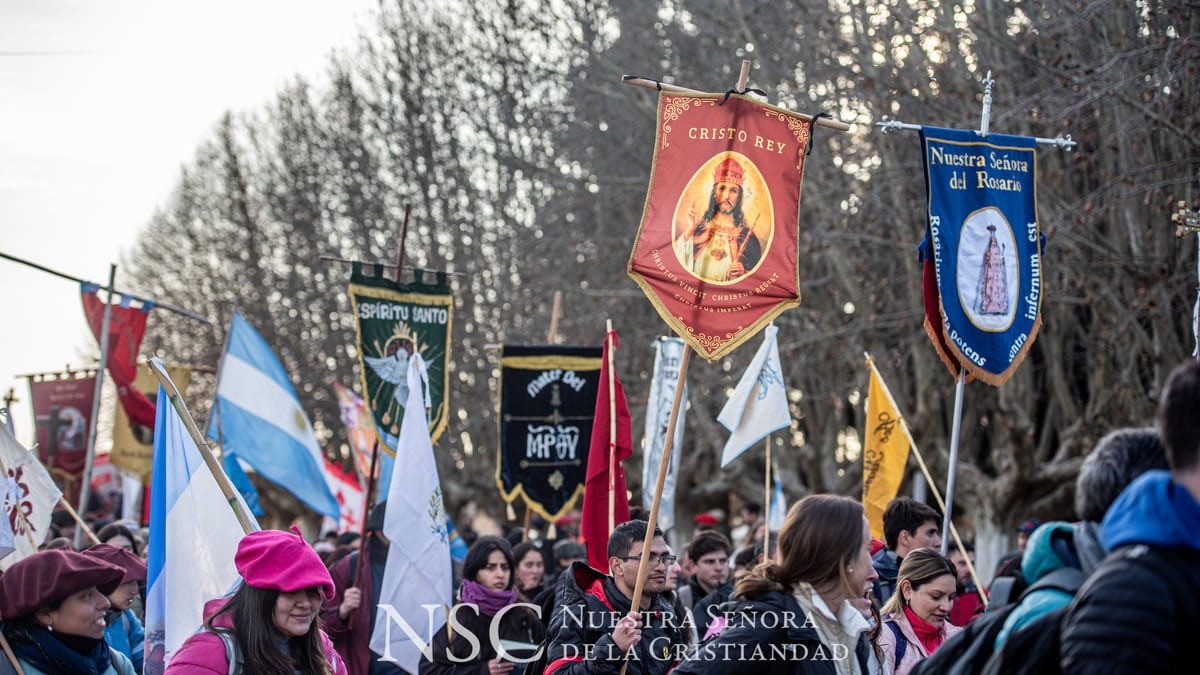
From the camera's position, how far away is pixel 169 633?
18.2 feet

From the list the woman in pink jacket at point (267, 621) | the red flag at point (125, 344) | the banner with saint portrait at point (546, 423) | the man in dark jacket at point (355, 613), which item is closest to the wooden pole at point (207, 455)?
the woman in pink jacket at point (267, 621)

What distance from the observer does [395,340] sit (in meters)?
10.8

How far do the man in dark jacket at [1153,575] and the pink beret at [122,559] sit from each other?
430 cm

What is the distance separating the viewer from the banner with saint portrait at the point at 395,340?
10.5 meters

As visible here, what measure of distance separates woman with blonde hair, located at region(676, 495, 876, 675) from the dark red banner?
13.0m

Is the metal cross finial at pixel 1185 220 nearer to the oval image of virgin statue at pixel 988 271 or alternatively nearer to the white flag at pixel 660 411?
the oval image of virgin statue at pixel 988 271

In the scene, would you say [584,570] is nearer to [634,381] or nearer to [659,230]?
[659,230]

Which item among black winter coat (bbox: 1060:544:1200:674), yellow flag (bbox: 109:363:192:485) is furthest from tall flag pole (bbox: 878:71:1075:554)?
yellow flag (bbox: 109:363:192:485)

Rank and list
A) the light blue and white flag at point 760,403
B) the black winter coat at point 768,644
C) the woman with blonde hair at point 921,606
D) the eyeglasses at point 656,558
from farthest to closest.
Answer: the light blue and white flag at point 760,403, the eyeglasses at point 656,558, the woman with blonde hair at point 921,606, the black winter coat at point 768,644

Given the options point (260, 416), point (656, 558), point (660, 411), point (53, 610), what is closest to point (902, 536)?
point (656, 558)

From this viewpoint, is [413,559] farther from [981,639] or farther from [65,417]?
[65,417]

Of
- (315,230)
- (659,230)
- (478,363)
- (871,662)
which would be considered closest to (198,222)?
(315,230)

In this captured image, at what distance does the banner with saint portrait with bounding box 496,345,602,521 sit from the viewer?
468 inches

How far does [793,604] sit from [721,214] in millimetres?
2847
